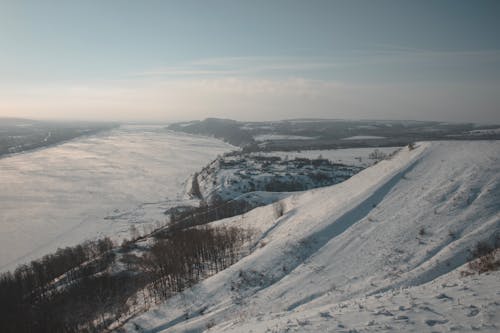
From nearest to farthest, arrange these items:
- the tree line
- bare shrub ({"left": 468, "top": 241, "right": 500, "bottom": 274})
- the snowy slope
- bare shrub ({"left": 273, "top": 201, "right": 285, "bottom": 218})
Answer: the snowy slope
bare shrub ({"left": 468, "top": 241, "right": 500, "bottom": 274})
the tree line
bare shrub ({"left": 273, "top": 201, "right": 285, "bottom": 218})

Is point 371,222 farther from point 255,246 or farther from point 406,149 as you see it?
point 406,149

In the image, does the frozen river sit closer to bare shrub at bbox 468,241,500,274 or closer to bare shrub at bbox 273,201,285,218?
bare shrub at bbox 273,201,285,218

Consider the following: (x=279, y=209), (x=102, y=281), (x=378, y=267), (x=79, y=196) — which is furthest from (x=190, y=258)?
(x=79, y=196)

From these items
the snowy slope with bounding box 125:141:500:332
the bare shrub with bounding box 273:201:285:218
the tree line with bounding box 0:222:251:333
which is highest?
the snowy slope with bounding box 125:141:500:332

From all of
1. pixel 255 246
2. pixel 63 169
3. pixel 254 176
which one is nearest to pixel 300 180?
pixel 254 176

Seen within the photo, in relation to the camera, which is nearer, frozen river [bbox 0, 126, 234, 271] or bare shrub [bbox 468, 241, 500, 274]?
bare shrub [bbox 468, 241, 500, 274]

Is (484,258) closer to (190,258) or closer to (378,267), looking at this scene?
(378,267)

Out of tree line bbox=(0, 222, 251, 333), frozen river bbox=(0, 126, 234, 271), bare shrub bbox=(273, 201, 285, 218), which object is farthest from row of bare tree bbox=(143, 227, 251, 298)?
frozen river bbox=(0, 126, 234, 271)
